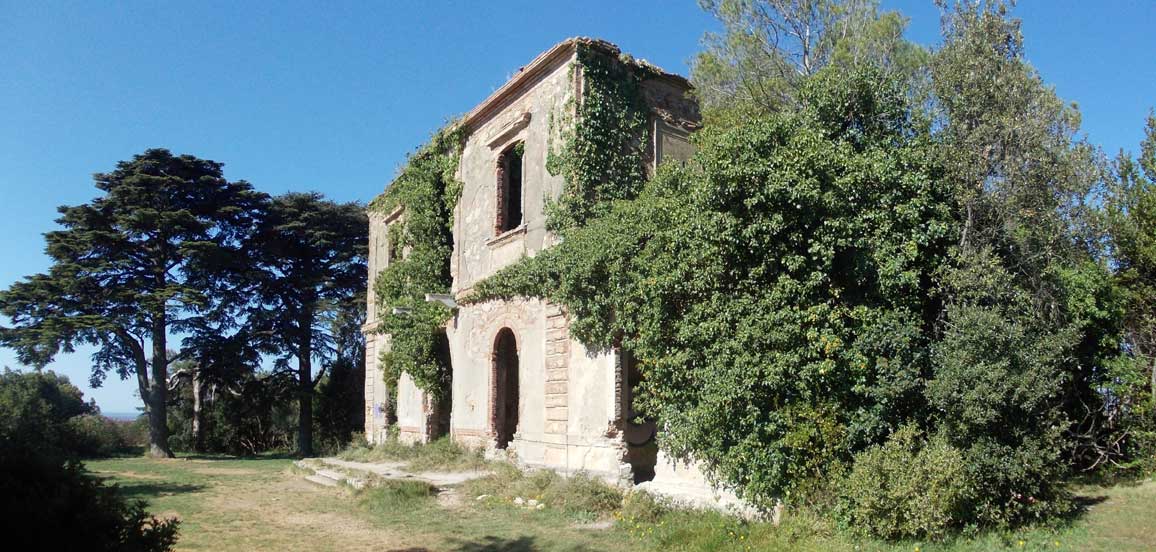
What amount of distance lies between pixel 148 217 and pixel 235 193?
3798mm

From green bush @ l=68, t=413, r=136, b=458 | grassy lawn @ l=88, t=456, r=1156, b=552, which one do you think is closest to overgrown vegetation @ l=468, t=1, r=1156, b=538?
grassy lawn @ l=88, t=456, r=1156, b=552

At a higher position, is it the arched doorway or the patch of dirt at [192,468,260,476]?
the arched doorway

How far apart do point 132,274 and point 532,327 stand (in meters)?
19.4

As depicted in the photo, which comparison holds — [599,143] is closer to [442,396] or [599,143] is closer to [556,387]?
[556,387]

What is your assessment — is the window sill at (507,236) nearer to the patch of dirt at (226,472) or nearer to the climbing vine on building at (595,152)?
the climbing vine on building at (595,152)

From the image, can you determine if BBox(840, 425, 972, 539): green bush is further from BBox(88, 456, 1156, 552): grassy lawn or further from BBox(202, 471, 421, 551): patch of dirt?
BBox(202, 471, 421, 551): patch of dirt

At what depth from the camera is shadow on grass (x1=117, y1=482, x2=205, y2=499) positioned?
15031mm

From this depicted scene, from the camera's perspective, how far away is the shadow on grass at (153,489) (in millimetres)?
15031

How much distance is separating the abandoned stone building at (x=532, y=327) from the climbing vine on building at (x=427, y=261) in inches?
22.9

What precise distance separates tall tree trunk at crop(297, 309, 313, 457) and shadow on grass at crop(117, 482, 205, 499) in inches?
469

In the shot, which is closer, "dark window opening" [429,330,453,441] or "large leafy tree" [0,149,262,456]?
"dark window opening" [429,330,453,441]

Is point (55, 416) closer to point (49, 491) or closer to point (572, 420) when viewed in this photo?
point (572, 420)

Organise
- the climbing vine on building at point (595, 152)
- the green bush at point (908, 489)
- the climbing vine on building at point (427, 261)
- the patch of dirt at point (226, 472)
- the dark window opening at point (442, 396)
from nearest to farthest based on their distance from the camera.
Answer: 1. the green bush at point (908, 489)
2. the climbing vine on building at point (595, 152)
3. the climbing vine on building at point (427, 261)
4. the dark window opening at point (442, 396)
5. the patch of dirt at point (226, 472)

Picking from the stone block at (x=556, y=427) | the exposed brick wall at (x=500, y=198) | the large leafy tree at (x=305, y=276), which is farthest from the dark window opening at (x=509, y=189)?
the large leafy tree at (x=305, y=276)
